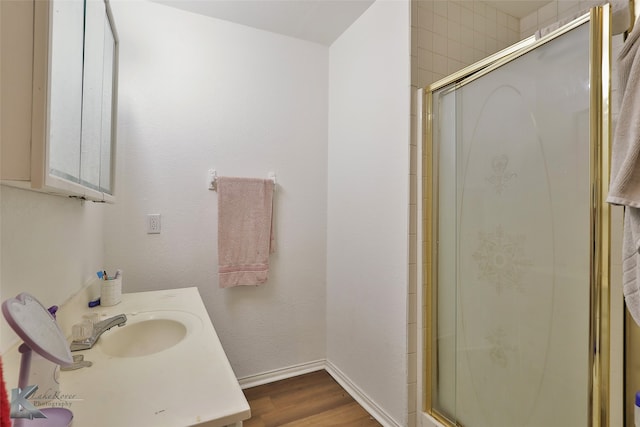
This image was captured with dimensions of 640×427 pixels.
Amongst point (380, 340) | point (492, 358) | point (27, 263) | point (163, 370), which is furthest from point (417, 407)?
point (27, 263)

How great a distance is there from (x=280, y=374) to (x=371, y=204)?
4.35 feet

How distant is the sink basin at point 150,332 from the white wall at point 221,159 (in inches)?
25.7

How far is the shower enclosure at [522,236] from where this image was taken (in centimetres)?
96

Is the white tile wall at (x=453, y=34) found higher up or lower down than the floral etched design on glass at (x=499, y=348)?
higher up

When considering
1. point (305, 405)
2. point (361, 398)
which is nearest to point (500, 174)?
point (361, 398)

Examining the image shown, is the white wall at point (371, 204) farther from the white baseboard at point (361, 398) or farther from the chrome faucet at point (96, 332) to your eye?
the chrome faucet at point (96, 332)

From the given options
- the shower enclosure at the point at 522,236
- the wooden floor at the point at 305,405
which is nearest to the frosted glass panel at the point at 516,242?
the shower enclosure at the point at 522,236

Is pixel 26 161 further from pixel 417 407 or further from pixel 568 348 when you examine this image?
pixel 417 407

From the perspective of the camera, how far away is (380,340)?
1747 mm

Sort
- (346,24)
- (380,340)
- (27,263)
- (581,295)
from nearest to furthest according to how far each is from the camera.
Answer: (27,263)
(581,295)
(380,340)
(346,24)

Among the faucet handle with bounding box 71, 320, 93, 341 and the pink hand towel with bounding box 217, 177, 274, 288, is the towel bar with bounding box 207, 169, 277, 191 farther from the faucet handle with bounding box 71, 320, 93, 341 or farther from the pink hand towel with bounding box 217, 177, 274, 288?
the faucet handle with bounding box 71, 320, 93, 341

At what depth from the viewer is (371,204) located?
183 cm

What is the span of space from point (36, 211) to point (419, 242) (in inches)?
57.7

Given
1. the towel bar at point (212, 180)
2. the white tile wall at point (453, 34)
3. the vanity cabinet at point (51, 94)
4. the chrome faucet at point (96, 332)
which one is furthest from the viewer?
the towel bar at point (212, 180)
